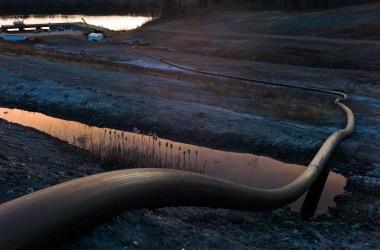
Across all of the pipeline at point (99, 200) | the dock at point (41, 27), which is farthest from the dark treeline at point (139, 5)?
the pipeline at point (99, 200)

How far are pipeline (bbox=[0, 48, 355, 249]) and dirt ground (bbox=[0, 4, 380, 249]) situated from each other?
267mm

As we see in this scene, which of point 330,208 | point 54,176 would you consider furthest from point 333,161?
point 54,176

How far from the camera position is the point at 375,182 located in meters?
9.75

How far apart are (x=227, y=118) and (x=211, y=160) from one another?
118 inches

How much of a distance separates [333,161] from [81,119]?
26.2ft

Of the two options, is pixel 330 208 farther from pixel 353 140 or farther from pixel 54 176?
pixel 54 176

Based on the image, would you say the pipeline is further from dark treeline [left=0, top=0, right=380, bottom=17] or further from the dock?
the dock

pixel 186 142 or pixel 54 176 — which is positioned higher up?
pixel 54 176

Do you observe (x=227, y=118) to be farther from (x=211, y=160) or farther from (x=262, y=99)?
(x=262, y=99)

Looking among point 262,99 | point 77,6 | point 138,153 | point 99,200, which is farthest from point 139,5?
point 99,200

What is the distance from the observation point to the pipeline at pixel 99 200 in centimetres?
377

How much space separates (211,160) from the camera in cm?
1150

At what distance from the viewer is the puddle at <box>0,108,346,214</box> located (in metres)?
10.1

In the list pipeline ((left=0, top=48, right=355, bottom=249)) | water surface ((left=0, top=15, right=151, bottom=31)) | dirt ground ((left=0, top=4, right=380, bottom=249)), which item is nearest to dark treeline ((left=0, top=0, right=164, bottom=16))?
water surface ((left=0, top=15, right=151, bottom=31))
